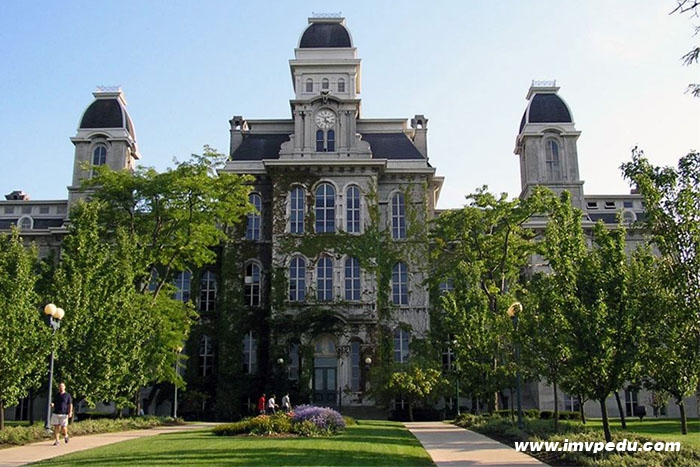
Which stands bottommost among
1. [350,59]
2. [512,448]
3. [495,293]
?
[512,448]

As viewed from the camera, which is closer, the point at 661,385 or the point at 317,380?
the point at 661,385

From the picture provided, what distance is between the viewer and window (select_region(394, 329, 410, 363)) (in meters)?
43.3

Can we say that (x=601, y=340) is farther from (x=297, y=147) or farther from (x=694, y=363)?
(x=297, y=147)

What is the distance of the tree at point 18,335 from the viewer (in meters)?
23.0

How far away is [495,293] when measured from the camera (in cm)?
3784

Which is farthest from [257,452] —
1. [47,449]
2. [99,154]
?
[99,154]

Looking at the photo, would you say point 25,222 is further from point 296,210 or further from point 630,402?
point 630,402

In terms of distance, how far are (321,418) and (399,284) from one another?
21.5 metres

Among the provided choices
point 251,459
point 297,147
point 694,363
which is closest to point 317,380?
point 297,147

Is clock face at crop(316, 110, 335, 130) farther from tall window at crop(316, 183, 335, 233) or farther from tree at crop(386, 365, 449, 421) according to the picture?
tree at crop(386, 365, 449, 421)

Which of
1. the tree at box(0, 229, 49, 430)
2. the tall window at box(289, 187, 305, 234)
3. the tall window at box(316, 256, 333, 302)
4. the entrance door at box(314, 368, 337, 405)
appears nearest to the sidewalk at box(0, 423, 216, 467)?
the tree at box(0, 229, 49, 430)

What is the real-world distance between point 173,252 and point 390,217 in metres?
14.4

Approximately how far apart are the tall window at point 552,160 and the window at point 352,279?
1681cm

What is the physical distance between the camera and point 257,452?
1709 cm
